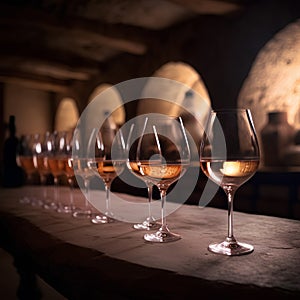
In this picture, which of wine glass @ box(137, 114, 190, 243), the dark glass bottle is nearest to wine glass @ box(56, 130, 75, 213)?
wine glass @ box(137, 114, 190, 243)

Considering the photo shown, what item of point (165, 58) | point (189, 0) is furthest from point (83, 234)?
point (165, 58)

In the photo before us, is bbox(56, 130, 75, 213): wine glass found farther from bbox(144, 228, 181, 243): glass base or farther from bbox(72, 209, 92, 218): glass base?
bbox(144, 228, 181, 243): glass base

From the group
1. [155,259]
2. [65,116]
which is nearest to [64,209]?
[155,259]

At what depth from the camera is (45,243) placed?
794 mm

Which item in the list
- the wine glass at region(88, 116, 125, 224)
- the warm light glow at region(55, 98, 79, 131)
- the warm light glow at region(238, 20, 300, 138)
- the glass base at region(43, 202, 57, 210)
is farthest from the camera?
the warm light glow at region(55, 98, 79, 131)

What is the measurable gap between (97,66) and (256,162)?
581cm

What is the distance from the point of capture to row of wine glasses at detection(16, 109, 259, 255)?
69 cm

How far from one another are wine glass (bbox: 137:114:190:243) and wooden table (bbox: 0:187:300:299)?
0.10 meters

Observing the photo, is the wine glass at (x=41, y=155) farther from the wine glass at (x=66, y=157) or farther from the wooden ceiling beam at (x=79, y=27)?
the wooden ceiling beam at (x=79, y=27)

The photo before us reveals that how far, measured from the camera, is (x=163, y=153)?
788 millimetres

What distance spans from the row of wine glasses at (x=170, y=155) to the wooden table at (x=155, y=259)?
49 millimetres

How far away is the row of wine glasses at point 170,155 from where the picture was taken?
0.69 metres

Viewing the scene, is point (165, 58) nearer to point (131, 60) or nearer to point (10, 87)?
point (131, 60)

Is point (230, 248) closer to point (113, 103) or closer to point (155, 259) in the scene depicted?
point (155, 259)
